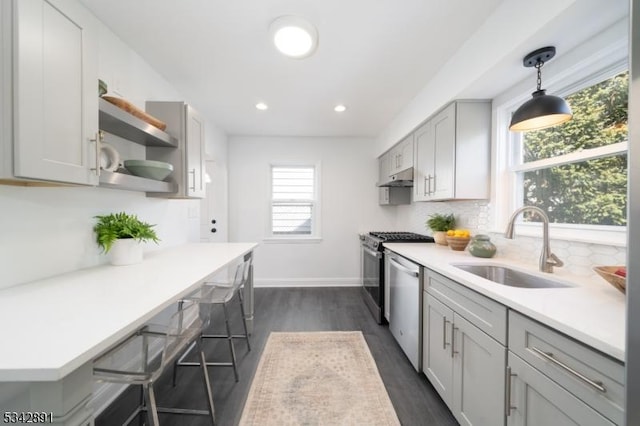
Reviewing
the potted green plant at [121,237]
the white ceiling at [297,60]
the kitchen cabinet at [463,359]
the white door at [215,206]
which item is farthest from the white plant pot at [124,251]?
the kitchen cabinet at [463,359]

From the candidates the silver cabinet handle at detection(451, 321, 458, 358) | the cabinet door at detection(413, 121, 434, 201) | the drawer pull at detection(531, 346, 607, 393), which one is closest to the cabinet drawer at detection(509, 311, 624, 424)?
the drawer pull at detection(531, 346, 607, 393)

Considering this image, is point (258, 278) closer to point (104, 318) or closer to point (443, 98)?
point (104, 318)

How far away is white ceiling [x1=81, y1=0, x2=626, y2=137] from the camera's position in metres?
1.54

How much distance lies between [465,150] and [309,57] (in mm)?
1562

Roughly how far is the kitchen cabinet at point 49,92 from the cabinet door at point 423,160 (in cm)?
266

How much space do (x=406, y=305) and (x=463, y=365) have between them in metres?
0.75

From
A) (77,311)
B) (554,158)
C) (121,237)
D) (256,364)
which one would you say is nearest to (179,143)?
A: (121,237)

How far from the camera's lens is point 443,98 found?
2.15 meters

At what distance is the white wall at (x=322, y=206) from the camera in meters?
4.14

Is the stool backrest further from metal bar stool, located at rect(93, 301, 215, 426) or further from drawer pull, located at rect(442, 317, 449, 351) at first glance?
drawer pull, located at rect(442, 317, 449, 351)

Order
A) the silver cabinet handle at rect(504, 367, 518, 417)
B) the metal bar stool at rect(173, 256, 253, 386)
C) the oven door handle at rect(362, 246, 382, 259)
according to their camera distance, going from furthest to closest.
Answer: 1. the oven door handle at rect(362, 246, 382, 259)
2. the metal bar stool at rect(173, 256, 253, 386)
3. the silver cabinet handle at rect(504, 367, 518, 417)

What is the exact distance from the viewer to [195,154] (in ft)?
7.59

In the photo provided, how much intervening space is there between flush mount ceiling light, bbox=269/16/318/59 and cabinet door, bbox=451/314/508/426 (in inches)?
83.9

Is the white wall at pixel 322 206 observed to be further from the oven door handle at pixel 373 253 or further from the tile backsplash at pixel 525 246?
the tile backsplash at pixel 525 246
